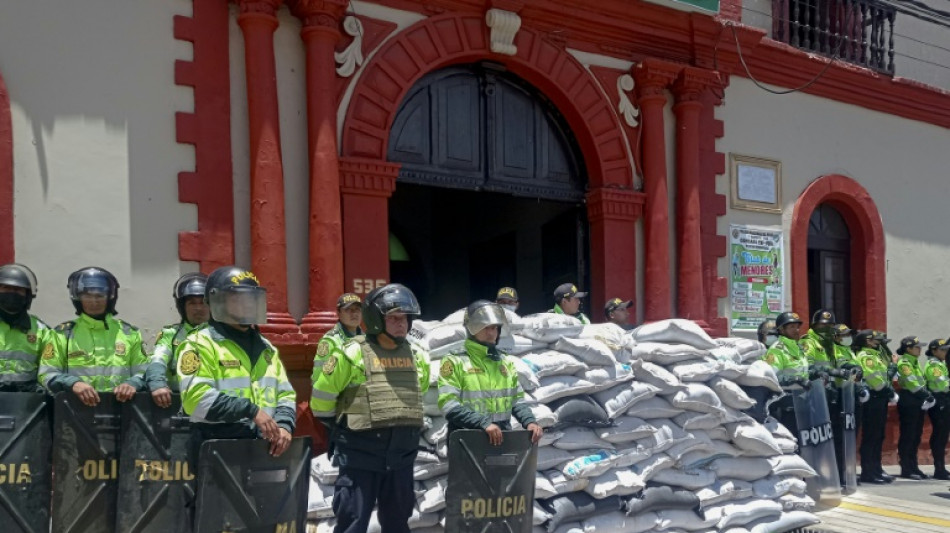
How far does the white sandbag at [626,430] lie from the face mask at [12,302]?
394 cm

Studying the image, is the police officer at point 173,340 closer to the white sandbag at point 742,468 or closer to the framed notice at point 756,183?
the white sandbag at point 742,468

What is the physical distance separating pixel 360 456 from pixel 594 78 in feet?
20.9

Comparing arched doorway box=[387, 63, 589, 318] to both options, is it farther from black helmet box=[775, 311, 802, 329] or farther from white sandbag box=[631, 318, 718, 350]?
white sandbag box=[631, 318, 718, 350]

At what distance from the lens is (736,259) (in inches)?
452

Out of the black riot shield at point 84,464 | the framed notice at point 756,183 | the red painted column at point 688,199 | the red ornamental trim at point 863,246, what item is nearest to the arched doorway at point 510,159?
the red painted column at point 688,199

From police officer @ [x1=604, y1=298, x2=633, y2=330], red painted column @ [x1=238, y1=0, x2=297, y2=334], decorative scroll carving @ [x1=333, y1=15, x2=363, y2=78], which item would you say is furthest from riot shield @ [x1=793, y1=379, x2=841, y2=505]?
decorative scroll carving @ [x1=333, y1=15, x2=363, y2=78]

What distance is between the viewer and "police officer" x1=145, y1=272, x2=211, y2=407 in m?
5.36

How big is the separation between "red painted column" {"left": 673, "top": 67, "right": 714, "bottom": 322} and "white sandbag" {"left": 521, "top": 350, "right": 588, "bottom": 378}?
4253 mm

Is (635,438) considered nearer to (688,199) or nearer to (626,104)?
(688,199)

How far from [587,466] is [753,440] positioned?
1.65 m

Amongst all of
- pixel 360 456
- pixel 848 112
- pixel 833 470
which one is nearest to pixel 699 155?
pixel 848 112

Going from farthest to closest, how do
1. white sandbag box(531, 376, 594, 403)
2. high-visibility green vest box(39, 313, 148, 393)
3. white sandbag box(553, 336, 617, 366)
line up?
1. white sandbag box(553, 336, 617, 366)
2. white sandbag box(531, 376, 594, 403)
3. high-visibility green vest box(39, 313, 148, 393)

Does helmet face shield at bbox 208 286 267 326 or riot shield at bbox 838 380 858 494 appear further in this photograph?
riot shield at bbox 838 380 858 494

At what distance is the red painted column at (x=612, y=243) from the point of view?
10352 mm
